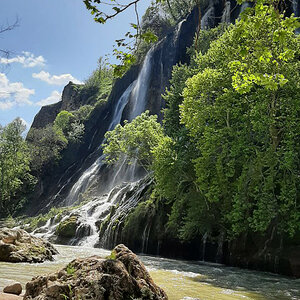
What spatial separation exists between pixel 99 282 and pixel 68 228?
2443cm

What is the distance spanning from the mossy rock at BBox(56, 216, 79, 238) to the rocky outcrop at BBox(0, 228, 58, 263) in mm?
12546

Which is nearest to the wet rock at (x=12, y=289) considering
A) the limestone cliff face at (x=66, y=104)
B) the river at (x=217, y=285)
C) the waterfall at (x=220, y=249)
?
the river at (x=217, y=285)

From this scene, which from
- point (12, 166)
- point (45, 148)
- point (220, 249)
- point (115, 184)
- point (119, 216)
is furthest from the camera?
point (45, 148)

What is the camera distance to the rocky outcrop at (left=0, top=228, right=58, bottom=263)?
512 inches

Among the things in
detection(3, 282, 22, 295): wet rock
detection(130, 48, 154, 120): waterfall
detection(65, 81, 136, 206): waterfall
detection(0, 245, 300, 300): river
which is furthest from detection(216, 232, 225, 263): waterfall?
detection(130, 48, 154, 120): waterfall

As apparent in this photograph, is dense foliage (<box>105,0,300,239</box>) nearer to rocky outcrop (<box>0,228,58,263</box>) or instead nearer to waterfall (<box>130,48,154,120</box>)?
rocky outcrop (<box>0,228,58,263</box>)

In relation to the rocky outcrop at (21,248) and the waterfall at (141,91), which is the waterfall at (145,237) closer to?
the rocky outcrop at (21,248)

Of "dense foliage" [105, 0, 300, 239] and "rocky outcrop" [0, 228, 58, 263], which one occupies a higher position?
"dense foliage" [105, 0, 300, 239]

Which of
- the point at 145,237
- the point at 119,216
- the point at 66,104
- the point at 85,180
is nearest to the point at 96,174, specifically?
the point at 85,180

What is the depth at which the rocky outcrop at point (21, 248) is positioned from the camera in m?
13.0

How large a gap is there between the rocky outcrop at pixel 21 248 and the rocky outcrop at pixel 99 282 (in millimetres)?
8070

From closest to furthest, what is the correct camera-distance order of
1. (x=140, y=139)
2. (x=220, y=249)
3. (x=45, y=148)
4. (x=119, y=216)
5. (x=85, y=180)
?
1. (x=220, y=249)
2. (x=119, y=216)
3. (x=140, y=139)
4. (x=85, y=180)
5. (x=45, y=148)

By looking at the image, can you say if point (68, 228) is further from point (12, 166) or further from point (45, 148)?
point (45, 148)

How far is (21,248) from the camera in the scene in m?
13.8
